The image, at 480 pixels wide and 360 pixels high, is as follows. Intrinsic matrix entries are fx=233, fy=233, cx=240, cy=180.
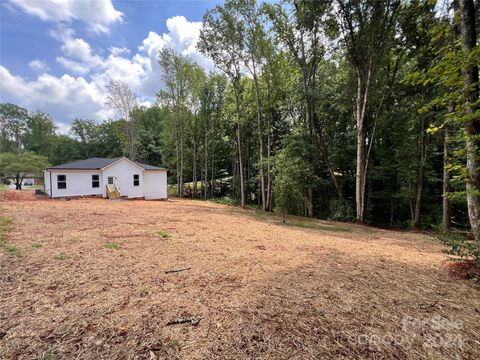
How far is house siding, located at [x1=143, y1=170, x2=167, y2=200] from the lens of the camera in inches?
789

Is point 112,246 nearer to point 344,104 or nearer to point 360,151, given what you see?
point 360,151

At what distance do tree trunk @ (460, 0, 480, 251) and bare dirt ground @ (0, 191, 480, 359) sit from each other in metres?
1.26

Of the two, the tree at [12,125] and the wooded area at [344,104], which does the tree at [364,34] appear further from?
the tree at [12,125]

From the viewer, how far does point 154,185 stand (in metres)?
20.4

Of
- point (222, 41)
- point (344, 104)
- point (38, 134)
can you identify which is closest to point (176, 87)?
point (222, 41)

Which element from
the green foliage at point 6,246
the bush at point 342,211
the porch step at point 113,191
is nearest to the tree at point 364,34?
the bush at point 342,211

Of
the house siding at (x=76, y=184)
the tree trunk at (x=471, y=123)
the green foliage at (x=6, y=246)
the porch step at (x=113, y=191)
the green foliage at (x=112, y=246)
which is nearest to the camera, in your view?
the tree trunk at (x=471, y=123)

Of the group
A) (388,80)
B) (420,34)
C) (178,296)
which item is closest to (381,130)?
(388,80)

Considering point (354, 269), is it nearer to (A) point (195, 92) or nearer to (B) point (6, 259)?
(B) point (6, 259)

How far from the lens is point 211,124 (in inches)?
1022

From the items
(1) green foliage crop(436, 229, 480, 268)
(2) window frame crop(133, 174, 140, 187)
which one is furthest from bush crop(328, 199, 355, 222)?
(2) window frame crop(133, 174, 140, 187)

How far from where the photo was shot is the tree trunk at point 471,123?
3.59 m

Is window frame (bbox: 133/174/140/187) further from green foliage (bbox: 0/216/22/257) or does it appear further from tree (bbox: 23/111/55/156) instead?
tree (bbox: 23/111/55/156)

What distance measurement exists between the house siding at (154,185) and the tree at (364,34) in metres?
15.6
